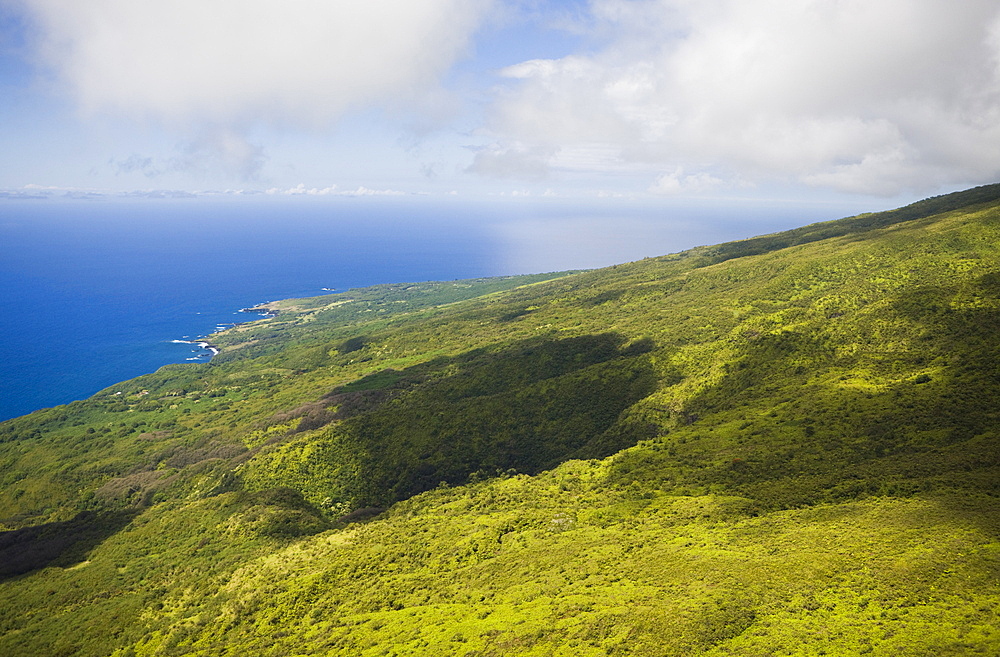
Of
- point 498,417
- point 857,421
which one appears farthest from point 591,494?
point 857,421

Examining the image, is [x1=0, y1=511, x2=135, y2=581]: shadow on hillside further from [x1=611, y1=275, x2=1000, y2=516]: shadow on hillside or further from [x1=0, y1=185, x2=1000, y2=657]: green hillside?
[x1=611, y1=275, x2=1000, y2=516]: shadow on hillside

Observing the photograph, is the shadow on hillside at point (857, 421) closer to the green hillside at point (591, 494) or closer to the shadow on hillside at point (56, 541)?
the green hillside at point (591, 494)

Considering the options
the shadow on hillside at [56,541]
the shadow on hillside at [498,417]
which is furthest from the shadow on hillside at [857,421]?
the shadow on hillside at [56,541]

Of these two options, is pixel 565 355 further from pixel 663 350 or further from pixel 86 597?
pixel 86 597

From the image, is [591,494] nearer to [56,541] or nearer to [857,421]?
[857,421]

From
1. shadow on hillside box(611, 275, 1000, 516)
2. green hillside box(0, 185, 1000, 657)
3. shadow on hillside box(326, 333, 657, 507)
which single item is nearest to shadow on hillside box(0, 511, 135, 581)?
green hillside box(0, 185, 1000, 657)

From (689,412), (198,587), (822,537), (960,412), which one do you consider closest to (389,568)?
(198,587)
